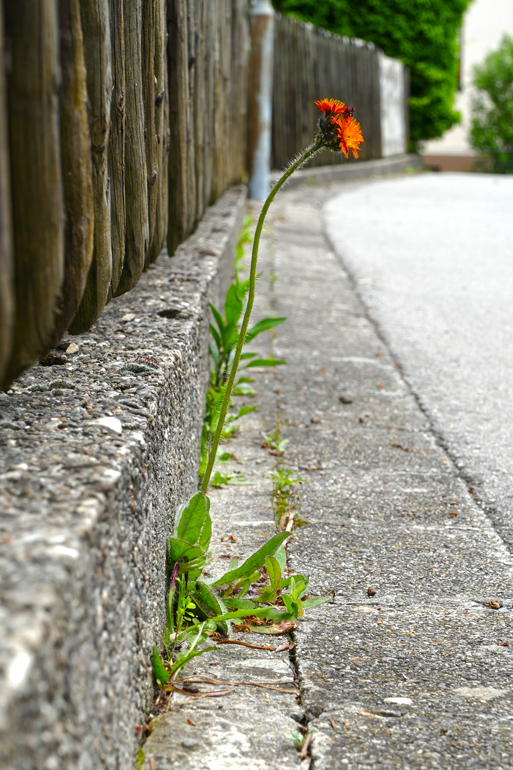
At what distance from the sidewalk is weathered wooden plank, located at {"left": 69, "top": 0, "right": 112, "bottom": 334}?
25.0 inches

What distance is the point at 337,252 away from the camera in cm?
536

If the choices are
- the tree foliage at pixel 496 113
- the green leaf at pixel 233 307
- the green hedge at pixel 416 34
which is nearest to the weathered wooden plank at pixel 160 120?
the green leaf at pixel 233 307

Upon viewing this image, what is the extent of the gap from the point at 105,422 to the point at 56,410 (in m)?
0.10

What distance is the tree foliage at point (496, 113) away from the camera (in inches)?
624

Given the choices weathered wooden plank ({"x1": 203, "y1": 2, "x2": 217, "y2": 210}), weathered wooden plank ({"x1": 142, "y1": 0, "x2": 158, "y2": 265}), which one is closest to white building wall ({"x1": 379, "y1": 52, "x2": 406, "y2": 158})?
weathered wooden plank ({"x1": 203, "y1": 2, "x2": 217, "y2": 210})

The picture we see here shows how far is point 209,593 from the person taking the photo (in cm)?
151

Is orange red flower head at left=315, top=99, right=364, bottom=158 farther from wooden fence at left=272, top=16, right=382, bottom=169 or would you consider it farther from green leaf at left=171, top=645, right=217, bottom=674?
wooden fence at left=272, top=16, right=382, bottom=169

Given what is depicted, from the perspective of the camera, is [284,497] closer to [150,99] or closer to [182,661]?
[182,661]

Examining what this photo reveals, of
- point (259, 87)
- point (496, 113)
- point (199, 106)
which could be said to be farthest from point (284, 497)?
point (496, 113)

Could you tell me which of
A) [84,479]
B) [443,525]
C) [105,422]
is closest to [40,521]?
[84,479]

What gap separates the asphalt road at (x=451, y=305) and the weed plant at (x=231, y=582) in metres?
0.66

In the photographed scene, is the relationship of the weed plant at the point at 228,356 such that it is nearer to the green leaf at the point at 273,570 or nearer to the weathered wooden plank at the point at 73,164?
Result: the green leaf at the point at 273,570

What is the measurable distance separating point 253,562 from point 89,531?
28.4 inches

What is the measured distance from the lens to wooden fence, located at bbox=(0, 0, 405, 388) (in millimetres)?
996
